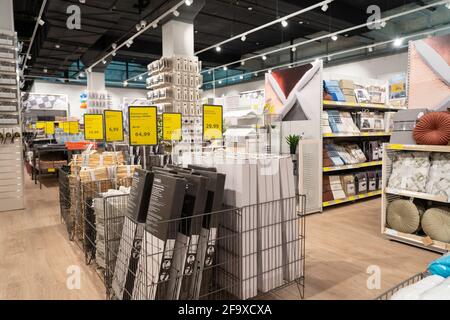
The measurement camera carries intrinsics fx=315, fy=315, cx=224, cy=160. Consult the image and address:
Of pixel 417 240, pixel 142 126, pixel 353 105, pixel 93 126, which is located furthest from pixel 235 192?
pixel 93 126

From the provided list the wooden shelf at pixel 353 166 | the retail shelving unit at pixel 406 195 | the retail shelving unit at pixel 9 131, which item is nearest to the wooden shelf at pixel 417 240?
the retail shelving unit at pixel 406 195

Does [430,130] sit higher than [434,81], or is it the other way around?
[434,81]

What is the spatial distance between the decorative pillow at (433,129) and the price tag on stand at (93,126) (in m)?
4.77

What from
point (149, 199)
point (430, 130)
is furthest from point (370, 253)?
point (149, 199)

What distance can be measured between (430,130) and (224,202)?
92.6 inches

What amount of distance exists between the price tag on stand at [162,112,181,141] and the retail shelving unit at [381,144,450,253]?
2641mm

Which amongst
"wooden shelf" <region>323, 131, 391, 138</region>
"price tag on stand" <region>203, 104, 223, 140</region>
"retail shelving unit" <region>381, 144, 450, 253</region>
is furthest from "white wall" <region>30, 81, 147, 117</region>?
"retail shelving unit" <region>381, 144, 450, 253</region>

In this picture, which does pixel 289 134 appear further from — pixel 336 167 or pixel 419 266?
pixel 419 266

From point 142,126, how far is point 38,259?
1.62 m

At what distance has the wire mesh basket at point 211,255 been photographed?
5.60ft

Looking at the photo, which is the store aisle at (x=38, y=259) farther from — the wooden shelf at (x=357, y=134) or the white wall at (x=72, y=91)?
the white wall at (x=72, y=91)

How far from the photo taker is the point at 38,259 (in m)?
2.95
